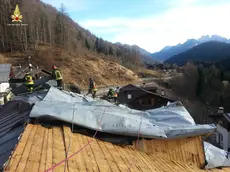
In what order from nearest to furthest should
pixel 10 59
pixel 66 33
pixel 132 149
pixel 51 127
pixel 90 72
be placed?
1. pixel 51 127
2. pixel 132 149
3. pixel 10 59
4. pixel 90 72
5. pixel 66 33

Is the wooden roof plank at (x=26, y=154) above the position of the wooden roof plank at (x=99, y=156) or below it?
above

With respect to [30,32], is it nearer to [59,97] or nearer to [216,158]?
[59,97]

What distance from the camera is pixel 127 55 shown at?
98562 millimetres

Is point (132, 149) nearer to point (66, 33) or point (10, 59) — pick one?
point (10, 59)

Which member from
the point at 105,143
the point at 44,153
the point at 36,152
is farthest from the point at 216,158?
the point at 36,152

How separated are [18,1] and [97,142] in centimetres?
6436

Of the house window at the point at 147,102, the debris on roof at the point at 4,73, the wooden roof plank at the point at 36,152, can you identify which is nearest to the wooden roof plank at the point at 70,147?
the wooden roof plank at the point at 36,152

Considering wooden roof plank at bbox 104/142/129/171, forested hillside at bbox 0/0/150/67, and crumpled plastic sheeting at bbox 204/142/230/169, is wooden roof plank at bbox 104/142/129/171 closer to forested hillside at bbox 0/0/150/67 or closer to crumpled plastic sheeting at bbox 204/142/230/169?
crumpled plastic sheeting at bbox 204/142/230/169

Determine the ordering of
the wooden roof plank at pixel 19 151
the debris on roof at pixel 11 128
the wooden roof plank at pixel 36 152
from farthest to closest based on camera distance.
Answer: the debris on roof at pixel 11 128 < the wooden roof plank at pixel 36 152 < the wooden roof plank at pixel 19 151

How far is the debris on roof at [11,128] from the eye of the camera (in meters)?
4.30

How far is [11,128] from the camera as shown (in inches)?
221

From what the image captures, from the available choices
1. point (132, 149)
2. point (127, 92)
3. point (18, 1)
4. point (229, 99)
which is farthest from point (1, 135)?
point (18, 1)

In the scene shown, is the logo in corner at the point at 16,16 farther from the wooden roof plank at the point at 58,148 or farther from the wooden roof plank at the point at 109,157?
the wooden roof plank at the point at 109,157

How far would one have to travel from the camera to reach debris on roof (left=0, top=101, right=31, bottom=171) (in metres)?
4.30
